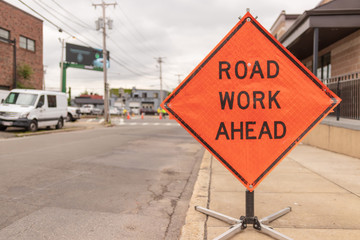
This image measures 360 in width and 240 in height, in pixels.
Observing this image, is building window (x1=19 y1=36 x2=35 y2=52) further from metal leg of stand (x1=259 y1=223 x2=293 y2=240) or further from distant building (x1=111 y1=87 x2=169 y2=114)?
distant building (x1=111 y1=87 x2=169 y2=114)

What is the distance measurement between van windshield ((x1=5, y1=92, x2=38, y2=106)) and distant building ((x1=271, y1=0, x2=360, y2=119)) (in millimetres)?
13054

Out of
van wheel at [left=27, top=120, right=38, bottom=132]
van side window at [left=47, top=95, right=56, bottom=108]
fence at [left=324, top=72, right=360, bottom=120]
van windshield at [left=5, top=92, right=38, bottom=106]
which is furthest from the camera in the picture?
van side window at [left=47, top=95, right=56, bottom=108]

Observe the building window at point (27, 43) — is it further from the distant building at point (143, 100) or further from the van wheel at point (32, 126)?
the distant building at point (143, 100)

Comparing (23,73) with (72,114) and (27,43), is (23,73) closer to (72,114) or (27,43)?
(27,43)

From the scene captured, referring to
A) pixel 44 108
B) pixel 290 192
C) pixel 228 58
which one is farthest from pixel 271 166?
pixel 44 108

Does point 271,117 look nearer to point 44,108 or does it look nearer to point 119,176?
point 119,176

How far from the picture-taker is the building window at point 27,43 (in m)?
25.5

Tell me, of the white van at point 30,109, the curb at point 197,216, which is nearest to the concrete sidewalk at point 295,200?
the curb at point 197,216

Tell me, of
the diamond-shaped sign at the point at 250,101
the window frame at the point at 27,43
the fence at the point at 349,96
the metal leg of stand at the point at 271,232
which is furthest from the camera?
the window frame at the point at 27,43

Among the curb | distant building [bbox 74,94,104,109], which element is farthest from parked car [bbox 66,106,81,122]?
distant building [bbox 74,94,104,109]


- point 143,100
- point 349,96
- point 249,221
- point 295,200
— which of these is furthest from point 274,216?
point 143,100

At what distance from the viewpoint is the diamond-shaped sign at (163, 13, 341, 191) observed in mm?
3422

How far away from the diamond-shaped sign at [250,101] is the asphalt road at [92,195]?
1221 mm

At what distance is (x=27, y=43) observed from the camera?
2612cm
